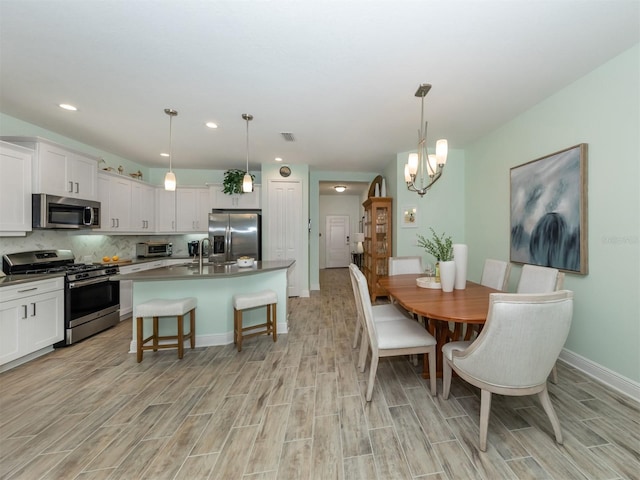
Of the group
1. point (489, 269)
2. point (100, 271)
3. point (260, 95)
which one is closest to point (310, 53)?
point (260, 95)

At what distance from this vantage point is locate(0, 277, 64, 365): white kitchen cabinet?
2244 millimetres

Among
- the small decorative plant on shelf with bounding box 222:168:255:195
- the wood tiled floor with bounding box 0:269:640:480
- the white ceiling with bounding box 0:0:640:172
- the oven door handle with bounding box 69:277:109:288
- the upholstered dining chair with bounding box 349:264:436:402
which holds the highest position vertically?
the white ceiling with bounding box 0:0:640:172

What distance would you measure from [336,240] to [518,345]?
7.72 meters

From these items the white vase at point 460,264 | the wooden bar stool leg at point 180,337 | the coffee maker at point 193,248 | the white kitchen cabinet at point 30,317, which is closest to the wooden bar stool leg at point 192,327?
the wooden bar stool leg at point 180,337

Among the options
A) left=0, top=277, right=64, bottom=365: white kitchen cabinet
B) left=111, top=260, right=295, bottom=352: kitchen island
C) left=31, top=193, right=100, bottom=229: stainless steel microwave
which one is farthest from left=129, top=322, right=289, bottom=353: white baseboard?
left=31, top=193, right=100, bottom=229: stainless steel microwave

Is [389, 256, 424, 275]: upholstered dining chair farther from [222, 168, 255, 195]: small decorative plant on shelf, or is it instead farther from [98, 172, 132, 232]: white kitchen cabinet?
[98, 172, 132, 232]: white kitchen cabinet

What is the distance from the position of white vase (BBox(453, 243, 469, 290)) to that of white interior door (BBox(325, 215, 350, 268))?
665 cm

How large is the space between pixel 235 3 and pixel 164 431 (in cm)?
276

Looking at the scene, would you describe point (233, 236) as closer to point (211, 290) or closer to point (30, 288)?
point (211, 290)

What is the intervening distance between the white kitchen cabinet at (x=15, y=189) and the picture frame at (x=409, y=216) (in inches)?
196

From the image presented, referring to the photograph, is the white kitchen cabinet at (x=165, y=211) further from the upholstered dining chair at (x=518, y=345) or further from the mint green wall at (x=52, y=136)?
the upholstered dining chair at (x=518, y=345)

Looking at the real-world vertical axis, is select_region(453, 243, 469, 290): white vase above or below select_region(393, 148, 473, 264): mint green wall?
below

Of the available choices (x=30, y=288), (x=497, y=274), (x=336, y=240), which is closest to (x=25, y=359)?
(x=30, y=288)

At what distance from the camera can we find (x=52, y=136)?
10.8ft
